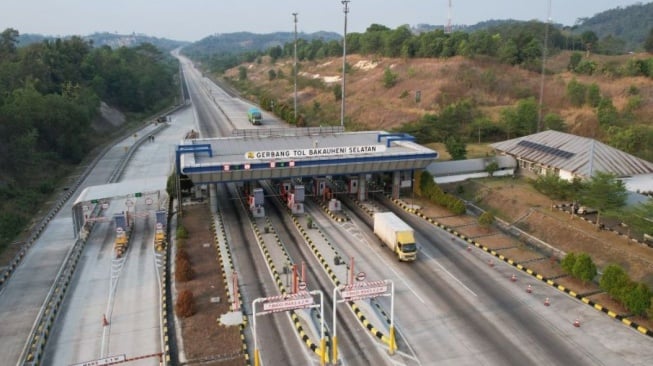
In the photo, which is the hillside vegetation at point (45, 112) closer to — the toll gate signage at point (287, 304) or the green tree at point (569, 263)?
the toll gate signage at point (287, 304)

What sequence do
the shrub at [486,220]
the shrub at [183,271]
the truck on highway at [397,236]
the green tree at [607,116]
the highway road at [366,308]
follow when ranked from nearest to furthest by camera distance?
the highway road at [366,308], the shrub at [183,271], the truck on highway at [397,236], the shrub at [486,220], the green tree at [607,116]

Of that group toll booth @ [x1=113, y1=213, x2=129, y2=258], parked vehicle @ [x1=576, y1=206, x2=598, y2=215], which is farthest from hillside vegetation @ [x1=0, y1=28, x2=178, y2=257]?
parked vehicle @ [x1=576, y1=206, x2=598, y2=215]

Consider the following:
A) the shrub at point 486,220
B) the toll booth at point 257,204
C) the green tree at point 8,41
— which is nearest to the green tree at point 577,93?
the shrub at point 486,220

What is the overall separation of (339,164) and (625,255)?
2252cm

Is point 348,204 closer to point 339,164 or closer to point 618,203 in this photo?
point 339,164

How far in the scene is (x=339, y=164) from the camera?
43688 mm

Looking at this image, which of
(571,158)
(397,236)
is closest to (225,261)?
(397,236)

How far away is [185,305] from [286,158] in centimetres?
1772

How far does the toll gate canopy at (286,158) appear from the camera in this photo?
41.0 meters

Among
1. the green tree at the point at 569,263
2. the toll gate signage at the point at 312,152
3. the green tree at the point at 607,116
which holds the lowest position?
the green tree at the point at 569,263

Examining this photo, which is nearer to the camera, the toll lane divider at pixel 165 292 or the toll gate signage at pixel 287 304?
the toll gate signage at pixel 287 304

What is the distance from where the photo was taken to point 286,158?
1662 inches

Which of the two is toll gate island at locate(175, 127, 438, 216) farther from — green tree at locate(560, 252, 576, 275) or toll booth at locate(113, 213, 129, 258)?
green tree at locate(560, 252, 576, 275)

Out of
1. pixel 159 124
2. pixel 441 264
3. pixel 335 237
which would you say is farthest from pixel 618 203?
pixel 159 124
